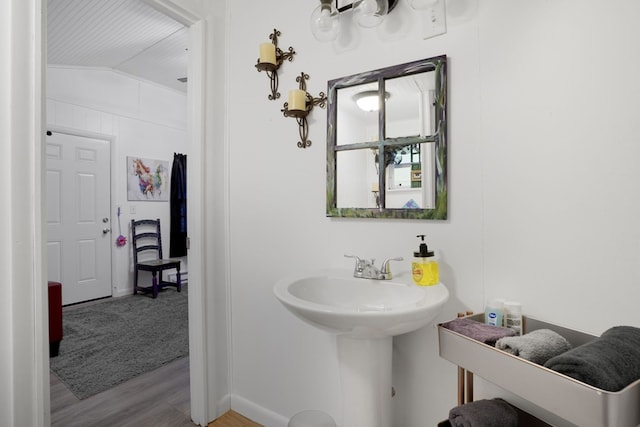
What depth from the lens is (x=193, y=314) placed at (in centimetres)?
176

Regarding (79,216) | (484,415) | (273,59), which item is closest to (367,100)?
(273,59)

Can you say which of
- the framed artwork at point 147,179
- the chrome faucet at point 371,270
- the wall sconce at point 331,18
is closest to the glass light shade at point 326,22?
the wall sconce at point 331,18

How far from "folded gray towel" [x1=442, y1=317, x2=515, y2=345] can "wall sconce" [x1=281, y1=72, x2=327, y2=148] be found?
3.30 feet

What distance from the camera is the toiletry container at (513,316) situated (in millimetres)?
1013

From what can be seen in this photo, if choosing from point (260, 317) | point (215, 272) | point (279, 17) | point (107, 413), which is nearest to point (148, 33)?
point (279, 17)

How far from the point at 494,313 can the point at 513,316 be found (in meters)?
0.06

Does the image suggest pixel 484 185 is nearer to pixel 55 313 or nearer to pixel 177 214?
pixel 55 313

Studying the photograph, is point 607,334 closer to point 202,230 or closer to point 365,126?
point 365,126

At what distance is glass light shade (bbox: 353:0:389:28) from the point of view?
1.28m

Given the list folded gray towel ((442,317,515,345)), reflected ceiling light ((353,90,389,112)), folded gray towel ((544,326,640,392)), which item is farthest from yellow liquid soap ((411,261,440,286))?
reflected ceiling light ((353,90,389,112))

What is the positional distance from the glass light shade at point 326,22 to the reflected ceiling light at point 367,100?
0.89 ft

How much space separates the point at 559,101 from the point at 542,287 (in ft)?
1.94

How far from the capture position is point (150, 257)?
4.42 meters

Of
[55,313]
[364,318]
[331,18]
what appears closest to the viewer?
[364,318]
